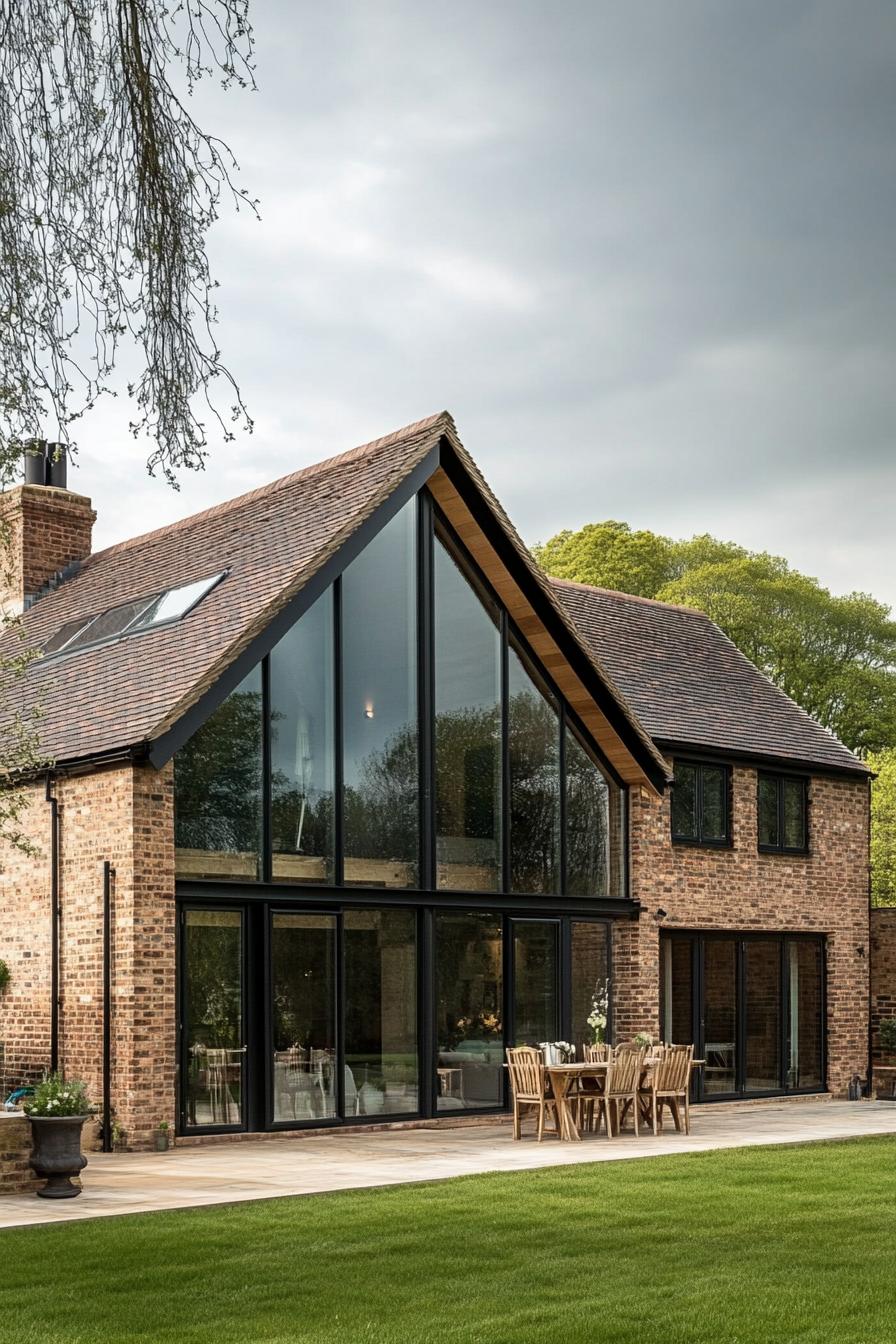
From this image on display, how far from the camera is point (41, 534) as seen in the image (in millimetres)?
23812

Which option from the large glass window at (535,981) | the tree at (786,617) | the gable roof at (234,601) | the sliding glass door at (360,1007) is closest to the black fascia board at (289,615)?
the gable roof at (234,601)

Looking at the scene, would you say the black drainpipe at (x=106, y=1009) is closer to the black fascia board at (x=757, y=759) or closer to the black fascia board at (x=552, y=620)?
the black fascia board at (x=552, y=620)

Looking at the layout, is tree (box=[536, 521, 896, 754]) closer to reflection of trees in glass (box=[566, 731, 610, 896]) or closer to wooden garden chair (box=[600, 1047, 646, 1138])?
reflection of trees in glass (box=[566, 731, 610, 896])

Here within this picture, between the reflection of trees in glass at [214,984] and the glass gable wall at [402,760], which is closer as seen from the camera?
the reflection of trees in glass at [214,984]

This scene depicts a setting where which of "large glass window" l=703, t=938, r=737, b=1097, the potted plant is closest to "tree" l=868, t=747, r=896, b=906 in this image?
"large glass window" l=703, t=938, r=737, b=1097

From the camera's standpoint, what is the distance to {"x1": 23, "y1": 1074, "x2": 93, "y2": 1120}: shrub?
12.2 m

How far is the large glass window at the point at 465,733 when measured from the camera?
17984 millimetres

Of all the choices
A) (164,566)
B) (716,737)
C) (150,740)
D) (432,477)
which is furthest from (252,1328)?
(716,737)

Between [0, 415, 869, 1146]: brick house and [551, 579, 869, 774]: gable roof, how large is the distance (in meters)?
0.12

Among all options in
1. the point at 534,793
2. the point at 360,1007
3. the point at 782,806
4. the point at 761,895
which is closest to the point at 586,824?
the point at 534,793

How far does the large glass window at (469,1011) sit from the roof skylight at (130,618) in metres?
4.44

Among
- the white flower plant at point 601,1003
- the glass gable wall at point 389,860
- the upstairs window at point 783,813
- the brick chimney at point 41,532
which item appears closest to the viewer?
the glass gable wall at point 389,860

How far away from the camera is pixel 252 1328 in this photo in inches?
310

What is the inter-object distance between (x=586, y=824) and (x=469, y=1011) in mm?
3092
